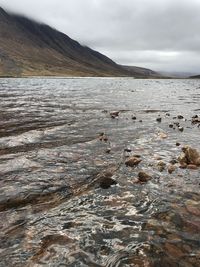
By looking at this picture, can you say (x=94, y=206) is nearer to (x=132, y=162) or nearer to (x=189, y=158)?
(x=132, y=162)

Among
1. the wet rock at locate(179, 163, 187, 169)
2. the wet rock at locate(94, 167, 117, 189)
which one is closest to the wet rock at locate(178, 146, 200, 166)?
the wet rock at locate(179, 163, 187, 169)

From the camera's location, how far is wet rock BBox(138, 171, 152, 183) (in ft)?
41.9

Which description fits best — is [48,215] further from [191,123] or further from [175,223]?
[191,123]

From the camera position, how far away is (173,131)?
24.2m

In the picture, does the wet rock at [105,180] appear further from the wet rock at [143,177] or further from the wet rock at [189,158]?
the wet rock at [189,158]

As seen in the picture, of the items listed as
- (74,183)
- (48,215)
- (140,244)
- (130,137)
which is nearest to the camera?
(140,244)

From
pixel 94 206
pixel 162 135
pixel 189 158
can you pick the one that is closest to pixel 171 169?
pixel 189 158

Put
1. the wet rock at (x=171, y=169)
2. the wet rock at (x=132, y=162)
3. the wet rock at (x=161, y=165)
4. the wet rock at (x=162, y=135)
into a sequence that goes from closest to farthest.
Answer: the wet rock at (x=171, y=169) < the wet rock at (x=161, y=165) < the wet rock at (x=132, y=162) < the wet rock at (x=162, y=135)

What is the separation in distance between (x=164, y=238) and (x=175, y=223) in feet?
Result: 3.17

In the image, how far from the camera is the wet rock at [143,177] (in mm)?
12770

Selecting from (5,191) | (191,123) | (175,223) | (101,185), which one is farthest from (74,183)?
(191,123)

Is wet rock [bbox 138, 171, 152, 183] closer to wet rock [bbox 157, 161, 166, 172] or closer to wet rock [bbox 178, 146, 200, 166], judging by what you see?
wet rock [bbox 157, 161, 166, 172]

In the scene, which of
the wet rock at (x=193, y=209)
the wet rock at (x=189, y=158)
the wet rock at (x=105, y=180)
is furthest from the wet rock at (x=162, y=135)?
the wet rock at (x=193, y=209)

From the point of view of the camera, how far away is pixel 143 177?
1286 centimetres
